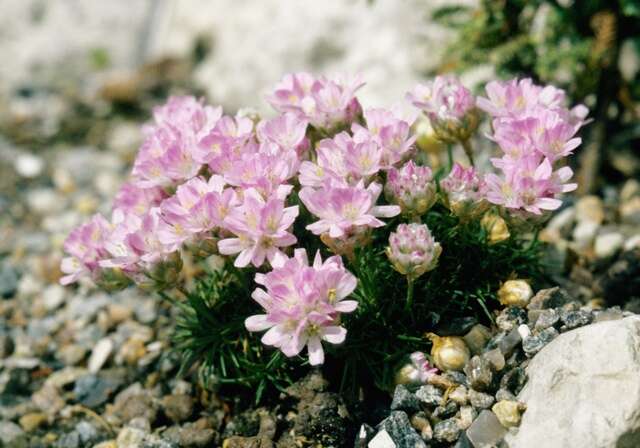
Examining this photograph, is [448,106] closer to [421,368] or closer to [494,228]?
[494,228]

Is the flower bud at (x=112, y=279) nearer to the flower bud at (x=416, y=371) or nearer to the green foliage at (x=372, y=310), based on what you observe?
the green foliage at (x=372, y=310)

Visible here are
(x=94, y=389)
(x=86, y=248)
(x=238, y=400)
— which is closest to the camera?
(x=86, y=248)

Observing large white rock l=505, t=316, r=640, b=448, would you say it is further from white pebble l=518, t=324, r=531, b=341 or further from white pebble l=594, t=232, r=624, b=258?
white pebble l=594, t=232, r=624, b=258

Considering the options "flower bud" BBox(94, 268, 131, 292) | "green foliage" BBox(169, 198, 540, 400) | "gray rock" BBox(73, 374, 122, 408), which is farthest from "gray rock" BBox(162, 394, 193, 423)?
"flower bud" BBox(94, 268, 131, 292)

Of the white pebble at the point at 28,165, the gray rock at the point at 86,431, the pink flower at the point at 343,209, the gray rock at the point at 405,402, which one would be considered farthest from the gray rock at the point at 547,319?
the white pebble at the point at 28,165

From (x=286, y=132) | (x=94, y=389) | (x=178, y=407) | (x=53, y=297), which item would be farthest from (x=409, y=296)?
(x=53, y=297)

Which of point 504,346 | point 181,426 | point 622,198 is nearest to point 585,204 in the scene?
point 622,198
